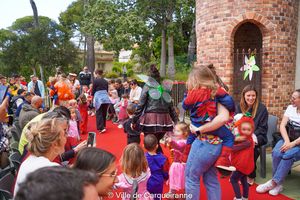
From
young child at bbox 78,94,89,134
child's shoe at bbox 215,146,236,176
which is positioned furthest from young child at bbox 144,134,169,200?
young child at bbox 78,94,89,134

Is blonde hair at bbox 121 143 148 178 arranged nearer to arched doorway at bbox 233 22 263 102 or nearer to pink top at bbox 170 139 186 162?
pink top at bbox 170 139 186 162

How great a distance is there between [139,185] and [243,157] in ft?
4.95

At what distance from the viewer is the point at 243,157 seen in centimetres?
390

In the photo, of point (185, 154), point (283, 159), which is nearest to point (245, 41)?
point (283, 159)

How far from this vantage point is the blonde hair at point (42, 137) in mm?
2262

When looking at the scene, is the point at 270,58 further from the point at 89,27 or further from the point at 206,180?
the point at 89,27

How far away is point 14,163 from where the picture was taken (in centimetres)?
350

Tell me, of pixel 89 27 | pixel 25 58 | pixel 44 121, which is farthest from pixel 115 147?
pixel 25 58

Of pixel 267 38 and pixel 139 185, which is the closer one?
pixel 139 185

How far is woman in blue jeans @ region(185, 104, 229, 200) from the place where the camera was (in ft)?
9.90

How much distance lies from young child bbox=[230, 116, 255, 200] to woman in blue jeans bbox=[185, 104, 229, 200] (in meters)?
0.70

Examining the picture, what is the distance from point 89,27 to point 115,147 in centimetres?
1143

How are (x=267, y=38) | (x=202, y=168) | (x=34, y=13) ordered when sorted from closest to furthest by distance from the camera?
1. (x=202, y=168)
2. (x=267, y=38)
3. (x=34, y=13)

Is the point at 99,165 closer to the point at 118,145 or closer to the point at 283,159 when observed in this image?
the point at 283,159
